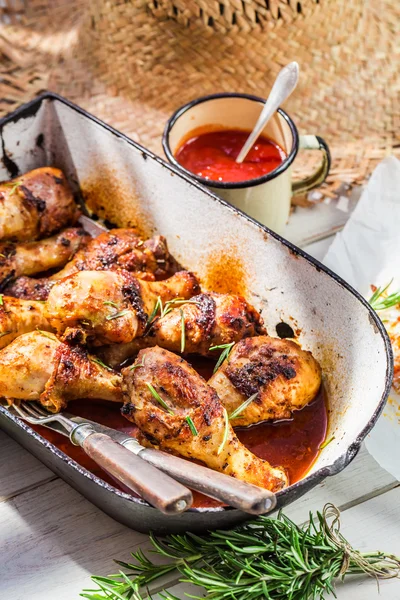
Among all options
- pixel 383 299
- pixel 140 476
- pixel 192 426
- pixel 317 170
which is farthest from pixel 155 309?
pixel 317 170

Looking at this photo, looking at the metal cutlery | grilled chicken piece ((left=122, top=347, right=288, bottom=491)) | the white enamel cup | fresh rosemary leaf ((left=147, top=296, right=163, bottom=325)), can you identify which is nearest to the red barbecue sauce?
the white enamel cup

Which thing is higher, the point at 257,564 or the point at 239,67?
the point at 239,67

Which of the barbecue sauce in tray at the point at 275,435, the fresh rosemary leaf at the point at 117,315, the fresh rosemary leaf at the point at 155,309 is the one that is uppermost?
the fresh rosemary leaf at the point at 117,315

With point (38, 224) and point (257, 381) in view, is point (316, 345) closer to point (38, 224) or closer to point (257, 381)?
point (257, 381)

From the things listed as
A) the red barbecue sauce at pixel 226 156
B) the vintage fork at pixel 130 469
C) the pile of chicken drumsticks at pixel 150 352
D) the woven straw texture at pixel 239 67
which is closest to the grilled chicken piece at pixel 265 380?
the pile of chicken drumsticks at pixel 150 352

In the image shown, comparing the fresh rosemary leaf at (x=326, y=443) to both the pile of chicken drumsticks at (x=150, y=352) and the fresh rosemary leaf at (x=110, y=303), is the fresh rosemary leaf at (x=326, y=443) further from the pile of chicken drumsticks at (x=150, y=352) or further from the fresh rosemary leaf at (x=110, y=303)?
the fresh rosemary leaf at (x=110, y=303)

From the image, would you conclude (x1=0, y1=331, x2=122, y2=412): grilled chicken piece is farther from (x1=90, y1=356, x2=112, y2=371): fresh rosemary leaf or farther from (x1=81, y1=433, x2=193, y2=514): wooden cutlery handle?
(x1=81, y1=433, x2=193, y2=514): wooden cutlery handle

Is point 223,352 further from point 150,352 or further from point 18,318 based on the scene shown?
point 18,318
